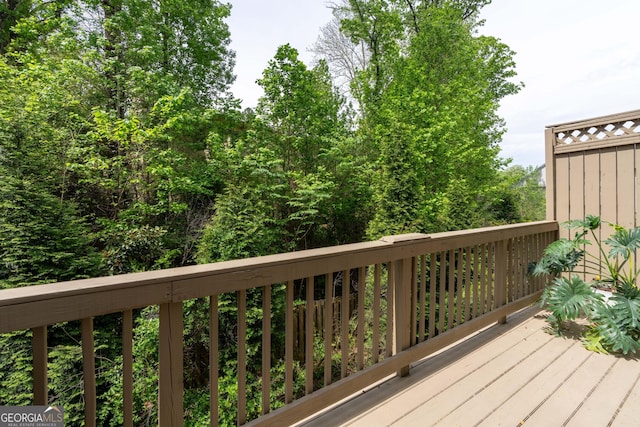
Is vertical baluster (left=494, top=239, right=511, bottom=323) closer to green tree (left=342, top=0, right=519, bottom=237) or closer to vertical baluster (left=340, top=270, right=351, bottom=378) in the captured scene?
vertical baluster (left=340, top=270, right=351, bottom=378)

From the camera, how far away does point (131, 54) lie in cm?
788

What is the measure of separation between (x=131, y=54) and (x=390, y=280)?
903 centimetres

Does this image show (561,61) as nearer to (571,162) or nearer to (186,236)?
(571,162)

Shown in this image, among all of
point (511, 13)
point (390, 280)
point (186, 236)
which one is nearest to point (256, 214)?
point (186, 236)

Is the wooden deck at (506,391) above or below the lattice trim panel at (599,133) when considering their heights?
below

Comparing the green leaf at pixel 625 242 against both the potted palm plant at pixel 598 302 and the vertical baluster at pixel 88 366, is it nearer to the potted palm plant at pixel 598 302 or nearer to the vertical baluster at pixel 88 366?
the potted palm plant at pixel 598 302

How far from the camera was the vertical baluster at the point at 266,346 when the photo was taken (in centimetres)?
139

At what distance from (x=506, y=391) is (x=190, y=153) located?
29.3ft

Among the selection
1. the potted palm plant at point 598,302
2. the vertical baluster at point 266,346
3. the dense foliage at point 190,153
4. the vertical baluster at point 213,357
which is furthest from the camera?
the dense foliage at point 190,153

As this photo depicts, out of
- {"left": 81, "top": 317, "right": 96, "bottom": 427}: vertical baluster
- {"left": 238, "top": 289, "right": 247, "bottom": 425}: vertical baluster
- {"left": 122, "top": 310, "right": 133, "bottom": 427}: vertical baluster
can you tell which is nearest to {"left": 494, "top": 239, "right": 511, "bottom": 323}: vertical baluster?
{"left": 238, "top": 289, "right": 247, "bottom": 425}: vertical baluster

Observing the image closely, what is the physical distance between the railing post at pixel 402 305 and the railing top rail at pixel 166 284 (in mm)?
110

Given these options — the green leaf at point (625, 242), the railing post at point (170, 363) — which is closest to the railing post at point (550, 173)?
the green leaf at point (625, 242)

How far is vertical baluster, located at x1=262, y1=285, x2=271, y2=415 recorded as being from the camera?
1.39 metres

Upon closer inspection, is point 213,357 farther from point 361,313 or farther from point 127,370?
point 361,313
